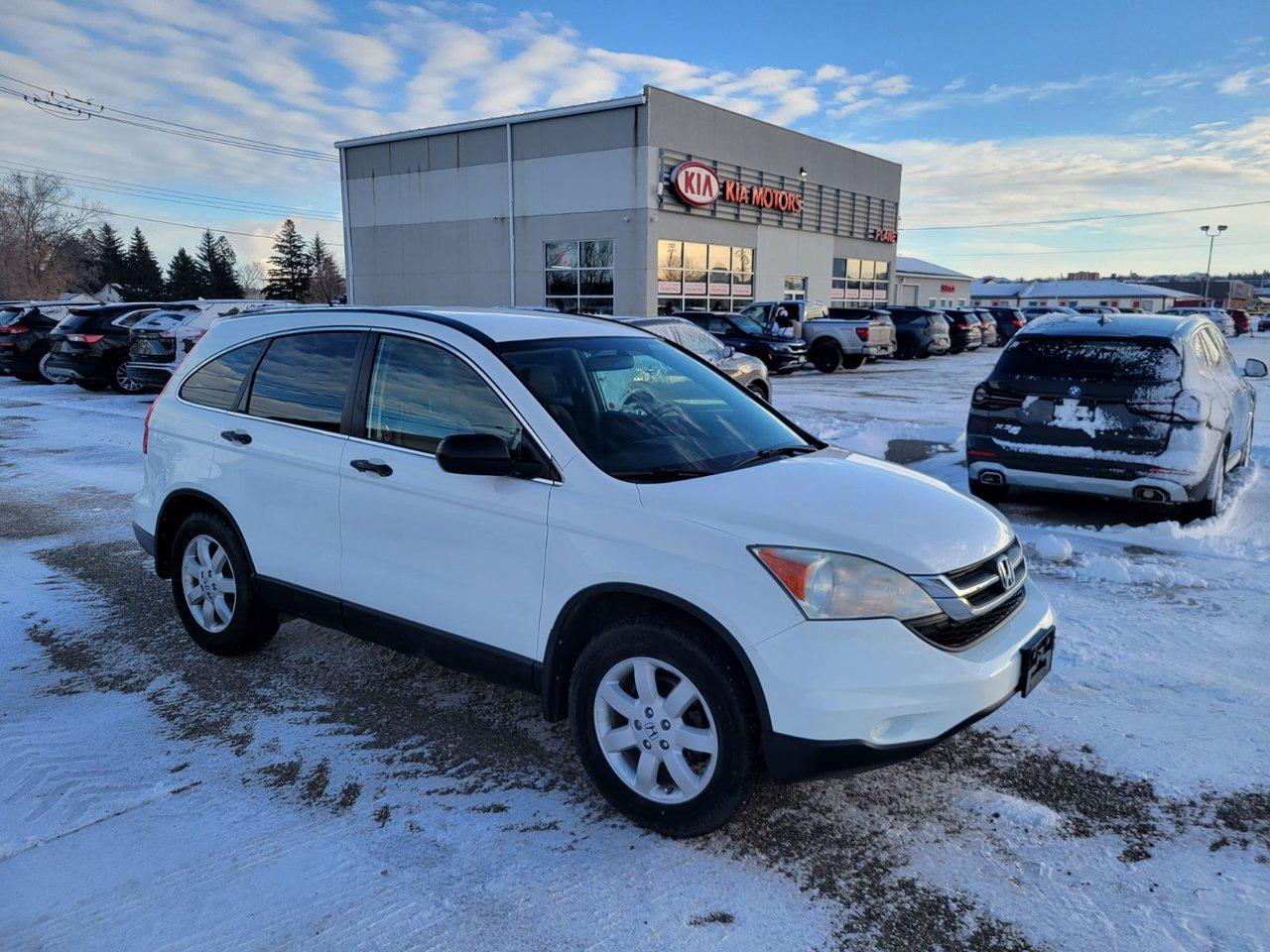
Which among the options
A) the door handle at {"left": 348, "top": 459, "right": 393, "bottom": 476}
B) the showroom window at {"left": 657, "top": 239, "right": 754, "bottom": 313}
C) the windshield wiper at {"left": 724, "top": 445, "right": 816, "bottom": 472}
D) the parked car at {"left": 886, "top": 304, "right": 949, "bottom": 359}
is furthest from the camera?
the showroom window at {"left": 657, "top": 239, "right": 754, "bottom": 313}

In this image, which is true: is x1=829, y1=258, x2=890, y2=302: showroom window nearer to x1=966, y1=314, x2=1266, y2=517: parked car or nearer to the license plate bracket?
x1=966, y1=314, x2=1266, y2=517: parked car

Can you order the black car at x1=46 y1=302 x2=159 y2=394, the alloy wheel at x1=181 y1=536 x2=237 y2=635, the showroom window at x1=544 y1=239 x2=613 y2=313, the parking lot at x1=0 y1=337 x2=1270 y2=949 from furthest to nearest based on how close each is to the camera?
the showroom window at x1=544 y1=239 x2=613 y2=313
the black car at x1=46 y1=302 x2=159 y2=394
the alloy wheel at x1=181 y1=536 x2=237 y2=635
the parking lot at x1=0 y1=337 x2=1270 y2=949

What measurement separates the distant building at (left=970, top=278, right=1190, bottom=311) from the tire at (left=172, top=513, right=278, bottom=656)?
106692mm

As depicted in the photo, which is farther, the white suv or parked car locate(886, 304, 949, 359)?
parked car locate(886, 304, 949, 359)

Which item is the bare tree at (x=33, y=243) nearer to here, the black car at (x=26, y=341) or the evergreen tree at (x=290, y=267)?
the evergreen tree at (x=290, y=267)

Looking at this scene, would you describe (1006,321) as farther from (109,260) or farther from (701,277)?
(109,260)

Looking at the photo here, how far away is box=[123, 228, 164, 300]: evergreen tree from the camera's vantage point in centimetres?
7512

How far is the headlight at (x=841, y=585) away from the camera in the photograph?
2656 millimetres

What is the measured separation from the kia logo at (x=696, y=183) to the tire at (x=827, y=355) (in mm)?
8842

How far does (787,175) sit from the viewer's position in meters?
34.0

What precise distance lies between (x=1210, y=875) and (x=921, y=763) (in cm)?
100

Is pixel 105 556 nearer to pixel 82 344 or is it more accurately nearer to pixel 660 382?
pixel 660 382

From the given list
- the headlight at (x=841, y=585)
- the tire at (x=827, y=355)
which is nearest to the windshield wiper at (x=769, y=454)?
the headlight at (x=841, y=585)

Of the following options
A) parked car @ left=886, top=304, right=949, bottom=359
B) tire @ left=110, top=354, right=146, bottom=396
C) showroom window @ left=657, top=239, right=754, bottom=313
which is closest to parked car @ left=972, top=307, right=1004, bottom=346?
parked car @ left=886, top=304, right=949, bottom=359
